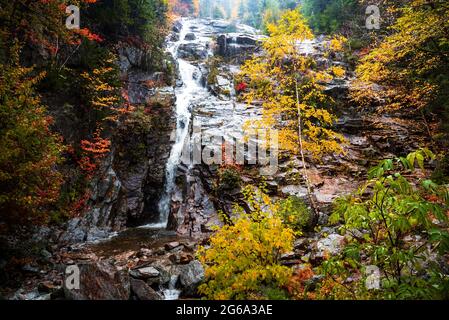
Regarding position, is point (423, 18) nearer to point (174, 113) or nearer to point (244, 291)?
point (244, 291)

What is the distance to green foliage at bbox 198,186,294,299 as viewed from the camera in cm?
516

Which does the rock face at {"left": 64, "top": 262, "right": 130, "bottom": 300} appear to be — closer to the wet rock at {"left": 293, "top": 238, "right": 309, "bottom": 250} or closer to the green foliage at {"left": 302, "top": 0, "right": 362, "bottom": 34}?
the wet rock at {"left": 293, "top": 238, "right": 309, "bottom": 250}

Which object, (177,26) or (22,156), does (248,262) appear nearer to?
(22,156)

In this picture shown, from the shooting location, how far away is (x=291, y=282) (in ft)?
19.5

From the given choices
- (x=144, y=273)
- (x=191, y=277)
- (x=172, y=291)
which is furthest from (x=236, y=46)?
Result: (x=172, y=291)

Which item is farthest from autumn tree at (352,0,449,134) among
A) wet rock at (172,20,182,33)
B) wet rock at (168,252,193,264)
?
wet rock at (172,20,182,33)

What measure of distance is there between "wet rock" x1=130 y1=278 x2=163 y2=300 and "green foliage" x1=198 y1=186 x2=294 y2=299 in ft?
4.81

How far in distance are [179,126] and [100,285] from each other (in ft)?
44.6

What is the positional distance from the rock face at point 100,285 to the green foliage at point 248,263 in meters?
1.97

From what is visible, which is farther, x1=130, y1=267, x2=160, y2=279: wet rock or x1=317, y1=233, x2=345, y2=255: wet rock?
x1=317, y1=233, x2=345, y2=255: wet rock

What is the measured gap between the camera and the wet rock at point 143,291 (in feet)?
20.3

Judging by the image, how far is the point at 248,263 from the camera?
5344 mm

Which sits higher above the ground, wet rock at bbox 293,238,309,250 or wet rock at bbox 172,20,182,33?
wet rock at bbox 172,20,182,33
